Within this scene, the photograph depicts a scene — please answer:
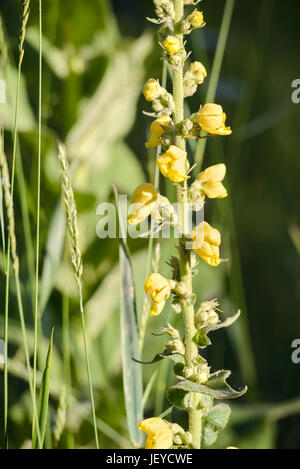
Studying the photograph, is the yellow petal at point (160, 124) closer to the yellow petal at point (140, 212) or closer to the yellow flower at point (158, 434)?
the yellow petal at point (140, 212)

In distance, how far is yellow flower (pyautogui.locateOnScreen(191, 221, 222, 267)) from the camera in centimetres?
50

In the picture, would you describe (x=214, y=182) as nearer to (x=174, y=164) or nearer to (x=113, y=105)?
(x=174, y=164)

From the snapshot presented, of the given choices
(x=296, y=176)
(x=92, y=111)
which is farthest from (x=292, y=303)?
(x=92, y=111)

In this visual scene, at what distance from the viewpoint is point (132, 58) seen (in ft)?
3.47

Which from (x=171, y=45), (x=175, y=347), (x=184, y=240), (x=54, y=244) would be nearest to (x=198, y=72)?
(x=171, y=45)

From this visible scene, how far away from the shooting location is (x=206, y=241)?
0.50m

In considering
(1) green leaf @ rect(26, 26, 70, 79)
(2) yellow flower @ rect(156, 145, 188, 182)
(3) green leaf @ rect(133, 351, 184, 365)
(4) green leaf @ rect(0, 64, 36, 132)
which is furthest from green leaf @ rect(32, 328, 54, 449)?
(1) green leaf @ rect(26, 26, 70, 79)

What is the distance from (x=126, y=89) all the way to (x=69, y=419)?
1.98 ft

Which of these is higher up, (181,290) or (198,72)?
(198,72)

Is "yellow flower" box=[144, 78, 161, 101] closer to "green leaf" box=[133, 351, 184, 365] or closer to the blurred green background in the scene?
"green leaf" box=[133, 351, 184, 365]

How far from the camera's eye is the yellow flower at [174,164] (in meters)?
0.47

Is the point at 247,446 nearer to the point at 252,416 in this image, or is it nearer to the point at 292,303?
the point at 252,416

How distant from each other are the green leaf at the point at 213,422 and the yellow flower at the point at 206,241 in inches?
5.6

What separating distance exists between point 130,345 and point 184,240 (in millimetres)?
170
